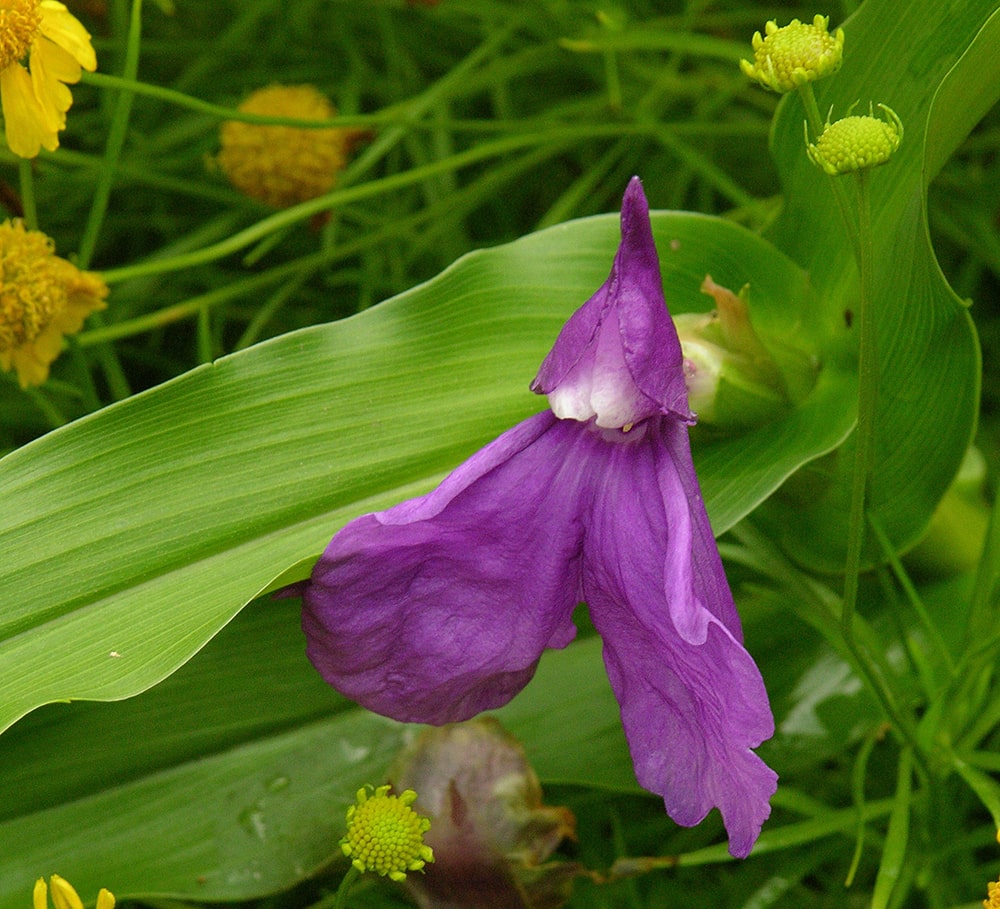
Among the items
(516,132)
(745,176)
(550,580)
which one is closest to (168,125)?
(516,132)

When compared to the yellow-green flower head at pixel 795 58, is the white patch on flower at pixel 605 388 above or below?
below

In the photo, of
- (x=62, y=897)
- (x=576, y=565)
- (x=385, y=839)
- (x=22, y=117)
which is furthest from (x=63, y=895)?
(x=22, y=117)

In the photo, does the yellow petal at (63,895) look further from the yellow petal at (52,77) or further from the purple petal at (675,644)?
the yellow petal at (52,77)

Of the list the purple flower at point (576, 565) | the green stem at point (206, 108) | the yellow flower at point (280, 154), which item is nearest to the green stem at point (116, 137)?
the green stem at point (206, 108)

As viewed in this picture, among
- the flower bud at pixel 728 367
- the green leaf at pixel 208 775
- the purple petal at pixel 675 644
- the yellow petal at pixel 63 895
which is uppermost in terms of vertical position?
the flower bud at pixel 728 367

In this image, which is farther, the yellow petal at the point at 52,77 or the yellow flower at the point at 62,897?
the yellow petal at the point at 52,77

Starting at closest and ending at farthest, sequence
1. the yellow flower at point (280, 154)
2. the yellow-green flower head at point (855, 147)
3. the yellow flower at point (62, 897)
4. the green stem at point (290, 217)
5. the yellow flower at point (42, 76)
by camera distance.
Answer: the yellow-green flower head at point (855, 147) → the yellow flower at point (62, 897) → the yellow flower at point (42, 76) → the green stem at point (290, 217) → the yellow flower at point (280, 154)

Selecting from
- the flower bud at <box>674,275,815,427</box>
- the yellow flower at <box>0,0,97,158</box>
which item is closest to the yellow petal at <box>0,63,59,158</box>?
the yellow flower at <box>0,0,97,158</box>
